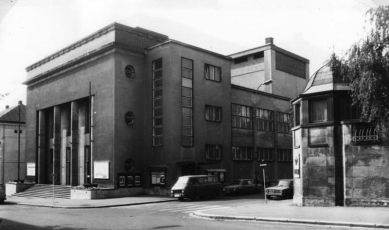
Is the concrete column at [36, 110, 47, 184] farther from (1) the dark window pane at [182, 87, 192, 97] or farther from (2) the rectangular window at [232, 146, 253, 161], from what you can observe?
(2) the rectangular window at [232, 146, 253, 161]

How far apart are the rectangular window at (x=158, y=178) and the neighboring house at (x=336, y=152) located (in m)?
14.4

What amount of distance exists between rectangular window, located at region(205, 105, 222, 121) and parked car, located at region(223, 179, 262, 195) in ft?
24.8

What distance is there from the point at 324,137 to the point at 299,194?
3294 mm

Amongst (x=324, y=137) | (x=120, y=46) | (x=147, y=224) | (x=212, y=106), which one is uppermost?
(x=120, y=46)

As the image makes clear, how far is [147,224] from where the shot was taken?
14.9 m

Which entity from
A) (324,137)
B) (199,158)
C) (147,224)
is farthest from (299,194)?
(199,158)

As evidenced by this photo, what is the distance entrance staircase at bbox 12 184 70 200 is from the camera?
35.3 m

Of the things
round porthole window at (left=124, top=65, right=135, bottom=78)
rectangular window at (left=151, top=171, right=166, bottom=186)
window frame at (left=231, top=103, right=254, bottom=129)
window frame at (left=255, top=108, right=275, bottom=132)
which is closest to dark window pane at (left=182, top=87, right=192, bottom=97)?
round porthole window at (left=124, top=65, right=135, bottom=78)

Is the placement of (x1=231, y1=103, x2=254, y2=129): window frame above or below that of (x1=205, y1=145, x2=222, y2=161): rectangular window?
above

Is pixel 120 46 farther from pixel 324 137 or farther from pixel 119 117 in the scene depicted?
pixel 324 137

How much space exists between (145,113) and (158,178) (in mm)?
6083

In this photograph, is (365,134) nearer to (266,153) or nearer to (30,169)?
(266,153)

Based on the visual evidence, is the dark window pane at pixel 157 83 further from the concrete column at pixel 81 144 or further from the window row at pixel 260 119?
the window row at pixel 260 119

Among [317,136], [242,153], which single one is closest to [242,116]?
[242,153]
